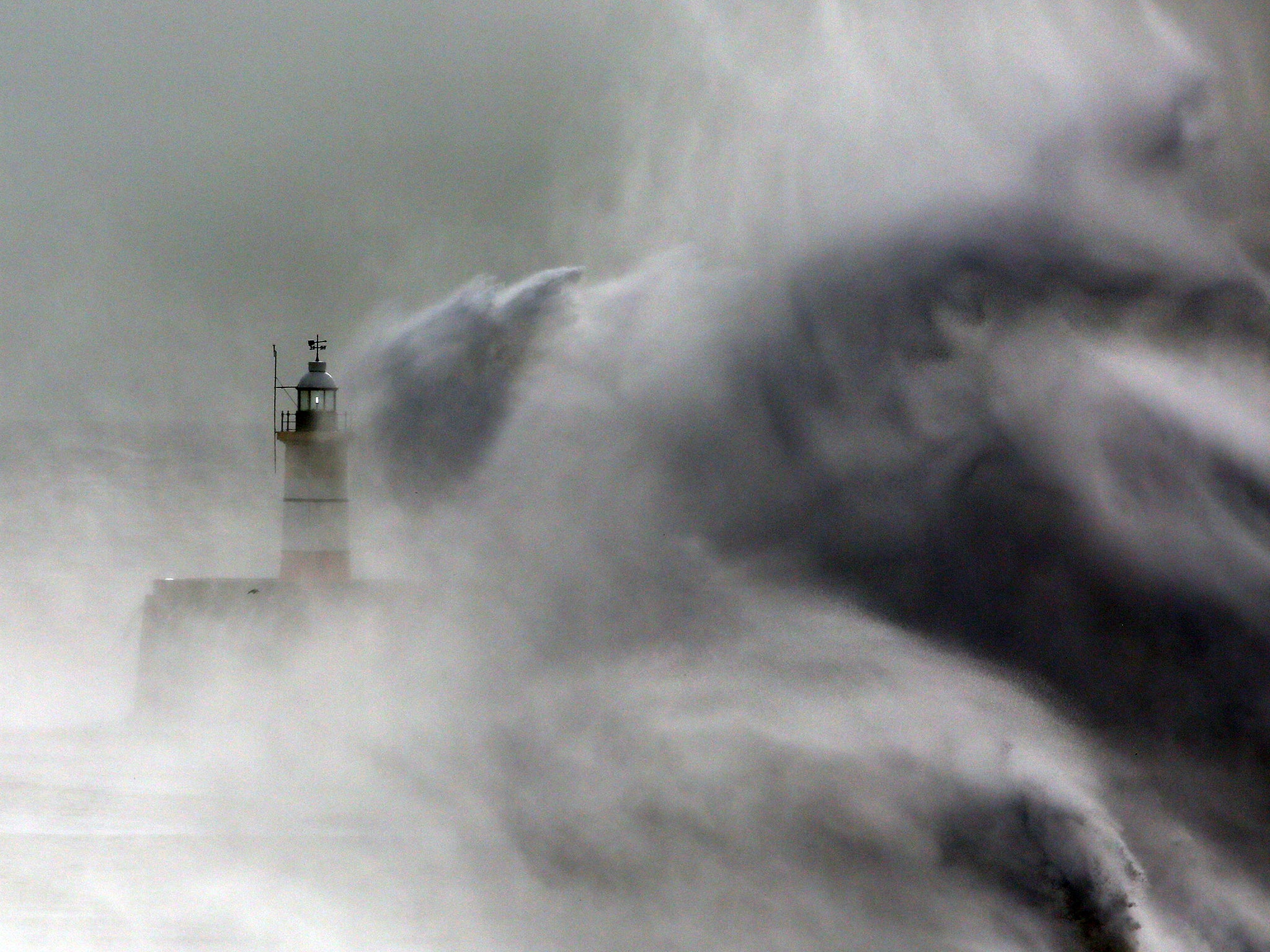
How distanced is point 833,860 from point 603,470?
275 inches

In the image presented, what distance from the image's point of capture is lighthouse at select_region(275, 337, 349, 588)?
3003 centimetres

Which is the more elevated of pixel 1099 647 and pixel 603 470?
pixel 603 470

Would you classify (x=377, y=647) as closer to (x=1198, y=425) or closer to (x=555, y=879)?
(x=555, y=879)

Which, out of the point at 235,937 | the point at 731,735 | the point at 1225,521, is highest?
the point at 1225,521

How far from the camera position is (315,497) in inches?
1193

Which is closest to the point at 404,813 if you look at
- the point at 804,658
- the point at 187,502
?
the point at 804,658

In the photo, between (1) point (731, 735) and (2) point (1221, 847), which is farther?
(1) point (731, 735)

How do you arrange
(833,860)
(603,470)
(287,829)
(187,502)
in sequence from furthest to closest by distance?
1. (187,502)
2. (603,470)
3. (287,829)
4. (833,860)

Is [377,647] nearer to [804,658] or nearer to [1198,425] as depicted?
[804,658]

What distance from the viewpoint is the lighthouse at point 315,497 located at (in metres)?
30.0

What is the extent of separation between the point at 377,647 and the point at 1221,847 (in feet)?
46.9

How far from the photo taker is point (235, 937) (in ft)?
52.9

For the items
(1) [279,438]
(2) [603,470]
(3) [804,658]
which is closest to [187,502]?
(1) [279,438]

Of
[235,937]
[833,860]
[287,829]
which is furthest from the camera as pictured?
[287,829]
